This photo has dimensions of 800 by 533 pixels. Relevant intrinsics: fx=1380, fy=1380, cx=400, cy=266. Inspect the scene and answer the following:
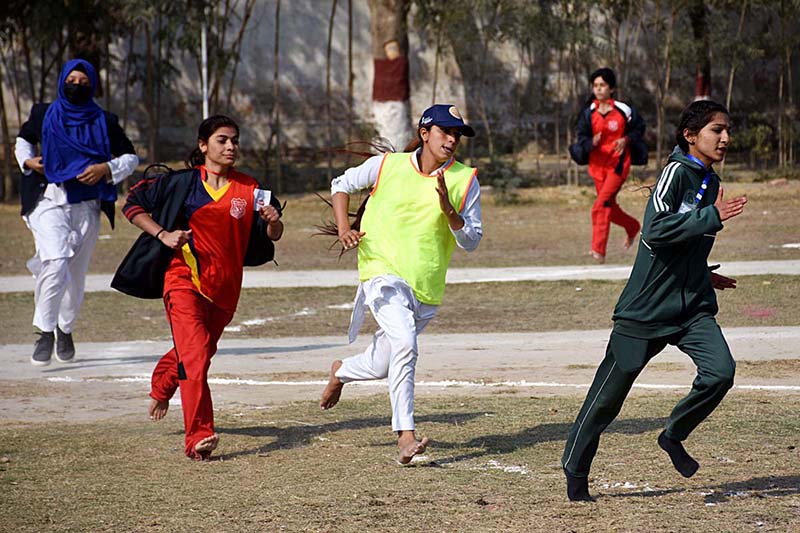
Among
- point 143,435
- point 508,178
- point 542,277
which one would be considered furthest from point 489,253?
point 143,435

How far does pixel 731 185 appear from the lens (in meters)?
24.0

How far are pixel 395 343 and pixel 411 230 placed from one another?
1.94ft

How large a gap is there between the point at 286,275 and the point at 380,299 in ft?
29.0

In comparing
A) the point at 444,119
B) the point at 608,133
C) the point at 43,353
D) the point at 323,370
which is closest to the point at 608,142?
the point at 608,133

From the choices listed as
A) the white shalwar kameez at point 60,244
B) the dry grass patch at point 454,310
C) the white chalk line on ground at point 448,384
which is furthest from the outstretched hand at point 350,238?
the dry grass patch at point 454,310

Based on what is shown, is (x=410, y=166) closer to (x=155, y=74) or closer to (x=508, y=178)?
(x=508, y=178)

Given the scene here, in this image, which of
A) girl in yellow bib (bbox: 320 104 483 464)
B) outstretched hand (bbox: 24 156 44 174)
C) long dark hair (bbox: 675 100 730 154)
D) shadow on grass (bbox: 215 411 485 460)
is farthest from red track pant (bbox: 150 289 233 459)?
outstretched hand (bbox: 24 156 44 174)

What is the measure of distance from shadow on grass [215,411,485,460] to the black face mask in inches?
138

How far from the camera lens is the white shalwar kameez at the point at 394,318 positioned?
22.0ft

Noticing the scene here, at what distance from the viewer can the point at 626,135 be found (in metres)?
14.7

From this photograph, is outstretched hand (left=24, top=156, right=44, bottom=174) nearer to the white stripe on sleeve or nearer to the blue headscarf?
the blue headscarf

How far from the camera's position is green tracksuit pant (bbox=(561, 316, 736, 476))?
5685 millimetres

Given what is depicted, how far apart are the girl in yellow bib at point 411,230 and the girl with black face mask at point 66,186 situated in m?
3.70

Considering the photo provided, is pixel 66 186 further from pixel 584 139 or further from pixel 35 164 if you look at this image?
pixel 584 139
